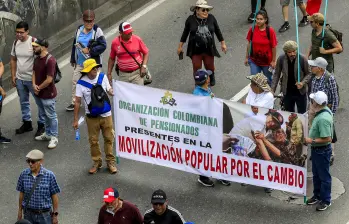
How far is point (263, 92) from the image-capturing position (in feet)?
43.5

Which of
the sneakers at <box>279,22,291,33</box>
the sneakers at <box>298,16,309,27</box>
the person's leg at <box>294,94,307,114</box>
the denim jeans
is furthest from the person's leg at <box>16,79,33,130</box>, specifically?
the sneakers at <box>298,16,309,27</box>

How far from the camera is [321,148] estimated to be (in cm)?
1250

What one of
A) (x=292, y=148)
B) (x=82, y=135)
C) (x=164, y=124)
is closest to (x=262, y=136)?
(x=292, y=148)

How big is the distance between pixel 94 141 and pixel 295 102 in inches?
116

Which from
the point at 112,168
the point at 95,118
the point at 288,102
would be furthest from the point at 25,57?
the point at 288,102

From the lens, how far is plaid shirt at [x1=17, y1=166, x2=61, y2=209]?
11.6m

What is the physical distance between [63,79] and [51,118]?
2144 mm

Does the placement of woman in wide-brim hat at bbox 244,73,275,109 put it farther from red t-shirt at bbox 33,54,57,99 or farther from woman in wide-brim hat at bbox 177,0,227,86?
A: red t-shirt at bbox 33,54,57,99

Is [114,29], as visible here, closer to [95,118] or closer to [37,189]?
[95,118]

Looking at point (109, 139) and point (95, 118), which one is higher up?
point (95, 118)

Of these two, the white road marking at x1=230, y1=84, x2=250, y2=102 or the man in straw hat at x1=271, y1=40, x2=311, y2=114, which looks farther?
the white road marking at x1=230, y1=84, x2=250, y2=102

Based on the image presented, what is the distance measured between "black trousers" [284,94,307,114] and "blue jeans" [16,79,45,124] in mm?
3573

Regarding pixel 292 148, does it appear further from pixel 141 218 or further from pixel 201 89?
pixel 141 218

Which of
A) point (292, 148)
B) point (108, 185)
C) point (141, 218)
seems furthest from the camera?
point (108, 185)
